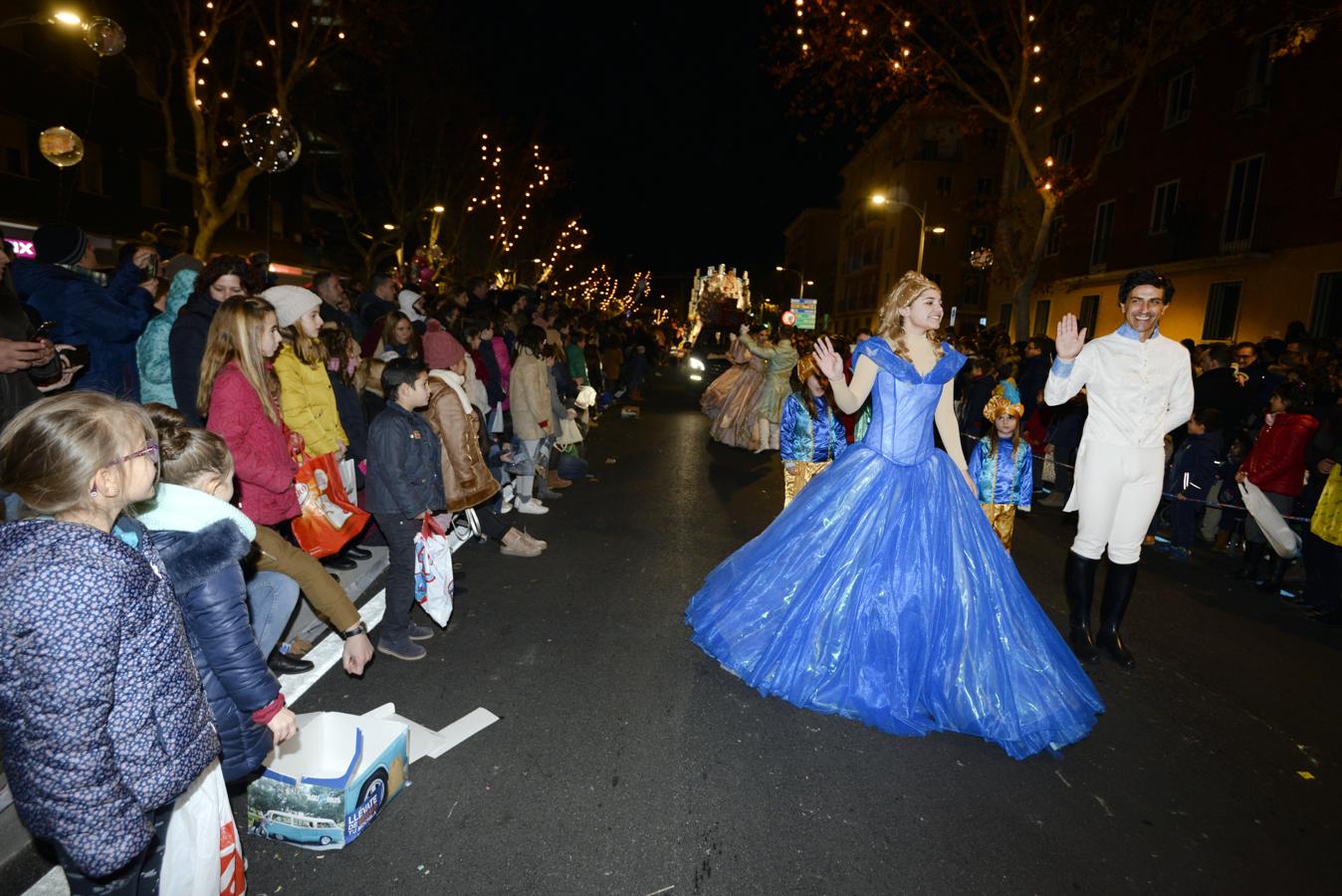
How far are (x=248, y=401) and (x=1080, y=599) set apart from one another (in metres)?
5.25

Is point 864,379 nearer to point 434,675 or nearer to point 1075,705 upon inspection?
point 1075,705

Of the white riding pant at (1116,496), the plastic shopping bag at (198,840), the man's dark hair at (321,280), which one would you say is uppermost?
the man's dark hair at (321,280)

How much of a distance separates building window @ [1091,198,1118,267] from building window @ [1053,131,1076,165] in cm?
341

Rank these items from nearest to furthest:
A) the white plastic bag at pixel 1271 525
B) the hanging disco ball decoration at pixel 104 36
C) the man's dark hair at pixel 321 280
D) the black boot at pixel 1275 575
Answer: the white plastic bag at pixel 1271 525, the black boot at pixel 1275 575, the man's dark hair at pixel 321 280, the hanging disco ball decoration at pixel 104 36

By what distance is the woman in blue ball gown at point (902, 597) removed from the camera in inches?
146

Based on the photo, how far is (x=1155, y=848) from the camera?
9.90 ft

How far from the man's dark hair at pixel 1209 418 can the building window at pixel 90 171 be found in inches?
1042

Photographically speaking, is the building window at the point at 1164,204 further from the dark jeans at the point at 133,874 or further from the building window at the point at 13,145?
the building window at the point at 13,145

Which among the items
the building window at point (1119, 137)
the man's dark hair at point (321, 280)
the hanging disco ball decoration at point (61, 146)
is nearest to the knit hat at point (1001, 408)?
the man's dark hair at point (321, 280)

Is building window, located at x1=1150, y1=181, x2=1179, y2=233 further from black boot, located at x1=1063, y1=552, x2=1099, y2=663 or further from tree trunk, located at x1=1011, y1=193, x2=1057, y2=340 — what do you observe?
black boot, located at x1=1063, y1=552, x2=1099, y2=663

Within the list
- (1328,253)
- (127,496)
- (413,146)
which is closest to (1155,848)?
(127,496)

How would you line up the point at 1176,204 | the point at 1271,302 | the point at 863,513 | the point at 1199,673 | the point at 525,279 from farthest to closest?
the point at 525,279, the point at 1176,204, the point at 1271,302, the point at 1199,673, the point at 863,513

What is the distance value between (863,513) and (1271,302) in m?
18.3

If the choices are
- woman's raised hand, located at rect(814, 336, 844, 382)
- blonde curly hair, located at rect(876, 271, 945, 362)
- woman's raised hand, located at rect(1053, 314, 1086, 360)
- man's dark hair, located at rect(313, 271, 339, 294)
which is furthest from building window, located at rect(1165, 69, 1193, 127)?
man's dark hair, located at rect(313, 271, 339, 294)
